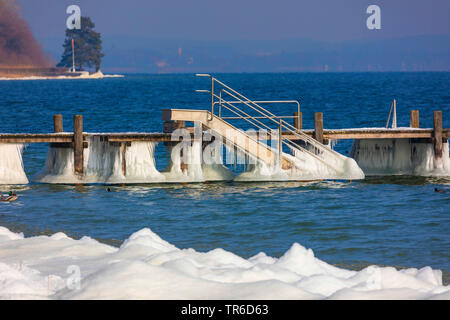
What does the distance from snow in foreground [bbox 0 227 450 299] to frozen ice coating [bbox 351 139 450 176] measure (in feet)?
47.2

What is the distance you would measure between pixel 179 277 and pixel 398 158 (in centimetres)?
1868

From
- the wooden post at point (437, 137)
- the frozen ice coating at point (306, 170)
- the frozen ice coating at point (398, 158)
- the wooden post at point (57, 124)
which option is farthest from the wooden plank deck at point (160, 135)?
the frozen ice coating at point (306, 170)

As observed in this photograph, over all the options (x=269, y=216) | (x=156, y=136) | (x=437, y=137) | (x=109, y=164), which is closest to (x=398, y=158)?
(x=437, y=137)

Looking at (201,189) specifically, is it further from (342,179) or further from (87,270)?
(87,270)

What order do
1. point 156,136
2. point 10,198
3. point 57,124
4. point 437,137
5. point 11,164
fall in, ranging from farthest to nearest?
point 57,124 < point 437,137 < point 11,164 < point 156,136 < point 10,198

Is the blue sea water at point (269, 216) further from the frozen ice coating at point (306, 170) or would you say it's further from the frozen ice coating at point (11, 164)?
the frozen ice coating at point (11, 164)

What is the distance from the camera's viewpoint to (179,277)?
31.7ft

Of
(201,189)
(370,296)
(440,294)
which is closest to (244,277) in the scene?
(370,296)

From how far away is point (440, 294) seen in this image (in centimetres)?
934

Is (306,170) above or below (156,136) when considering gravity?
below

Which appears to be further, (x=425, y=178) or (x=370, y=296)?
(x=425, y=178)

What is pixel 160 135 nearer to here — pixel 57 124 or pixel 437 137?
pixel 57 124

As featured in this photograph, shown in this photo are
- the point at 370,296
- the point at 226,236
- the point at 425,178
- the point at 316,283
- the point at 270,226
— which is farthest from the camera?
the point at 425,178
